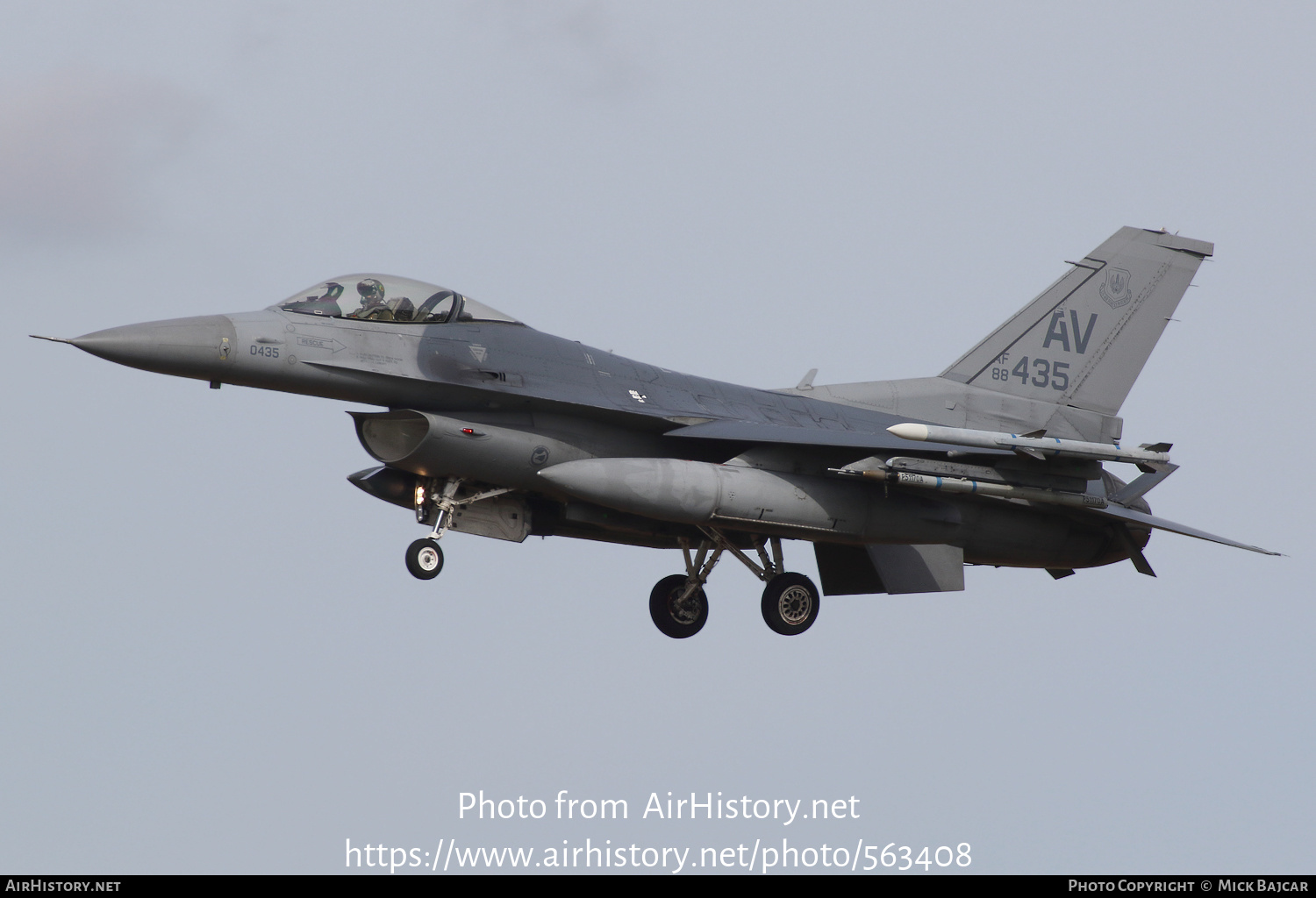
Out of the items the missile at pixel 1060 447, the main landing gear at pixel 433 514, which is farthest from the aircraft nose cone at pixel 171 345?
the missile at pixel 1060 447

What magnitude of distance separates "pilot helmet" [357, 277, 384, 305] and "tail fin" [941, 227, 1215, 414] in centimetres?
792

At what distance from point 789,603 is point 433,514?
4.49 metres

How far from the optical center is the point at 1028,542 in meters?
19.6

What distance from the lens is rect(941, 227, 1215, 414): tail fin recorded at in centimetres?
2098

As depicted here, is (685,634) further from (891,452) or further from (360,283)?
(360,283)

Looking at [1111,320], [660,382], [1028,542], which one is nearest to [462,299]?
[660,382]

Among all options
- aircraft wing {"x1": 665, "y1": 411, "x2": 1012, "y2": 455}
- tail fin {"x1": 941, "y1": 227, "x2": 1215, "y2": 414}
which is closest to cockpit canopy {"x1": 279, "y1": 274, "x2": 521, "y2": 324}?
aircraft wing {"x1": 665, "y1": 411, "x2": 1012, "y2": 455}

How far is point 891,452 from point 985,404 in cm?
344

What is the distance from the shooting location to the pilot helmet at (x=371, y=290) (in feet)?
55.1

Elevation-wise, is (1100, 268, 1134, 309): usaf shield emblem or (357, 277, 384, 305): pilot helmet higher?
(1100, 268, 1134, 309): usaf shield emblem

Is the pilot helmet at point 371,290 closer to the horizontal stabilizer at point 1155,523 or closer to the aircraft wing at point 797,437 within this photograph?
the aircraft wing at point 797,437

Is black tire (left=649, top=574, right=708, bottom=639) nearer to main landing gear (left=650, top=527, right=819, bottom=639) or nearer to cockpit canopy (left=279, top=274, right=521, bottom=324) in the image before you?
main landing gear (left=650, top=527, right=819, bottom=639)

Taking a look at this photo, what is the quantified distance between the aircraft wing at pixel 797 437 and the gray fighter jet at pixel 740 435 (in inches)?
1.4

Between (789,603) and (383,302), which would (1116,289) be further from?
(383,302)
